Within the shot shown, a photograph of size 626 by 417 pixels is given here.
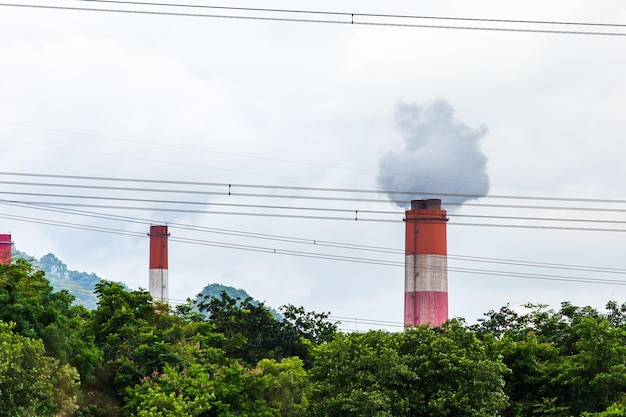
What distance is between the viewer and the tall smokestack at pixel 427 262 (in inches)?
2756

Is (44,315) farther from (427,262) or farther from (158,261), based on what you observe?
(158,261)

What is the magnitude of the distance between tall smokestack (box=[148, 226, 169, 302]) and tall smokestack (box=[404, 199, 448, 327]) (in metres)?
23.3

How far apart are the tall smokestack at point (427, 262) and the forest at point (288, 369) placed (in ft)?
67.6

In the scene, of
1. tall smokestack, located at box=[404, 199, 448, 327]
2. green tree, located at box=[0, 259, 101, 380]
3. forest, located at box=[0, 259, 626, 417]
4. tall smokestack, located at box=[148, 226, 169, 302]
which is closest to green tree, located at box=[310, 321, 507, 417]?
forest, located at box=[0, 259, 626, 417]

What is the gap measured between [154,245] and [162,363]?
4628 centimetres

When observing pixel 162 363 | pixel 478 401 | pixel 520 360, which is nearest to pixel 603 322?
pixel 520 360

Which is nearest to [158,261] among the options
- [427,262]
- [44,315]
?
[427,262]

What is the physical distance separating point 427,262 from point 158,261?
2722 cm

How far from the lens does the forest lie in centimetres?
3797

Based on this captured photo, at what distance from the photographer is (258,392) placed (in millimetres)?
43500

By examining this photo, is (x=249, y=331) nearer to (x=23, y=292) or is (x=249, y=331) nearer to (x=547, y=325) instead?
(x=547, y=325)

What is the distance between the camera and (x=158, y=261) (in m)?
87.6

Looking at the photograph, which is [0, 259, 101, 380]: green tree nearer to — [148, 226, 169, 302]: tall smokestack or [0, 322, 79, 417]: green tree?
[0, 322, 79, 417]: green tree

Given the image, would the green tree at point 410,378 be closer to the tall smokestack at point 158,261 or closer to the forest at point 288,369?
the forest at point 288,369
